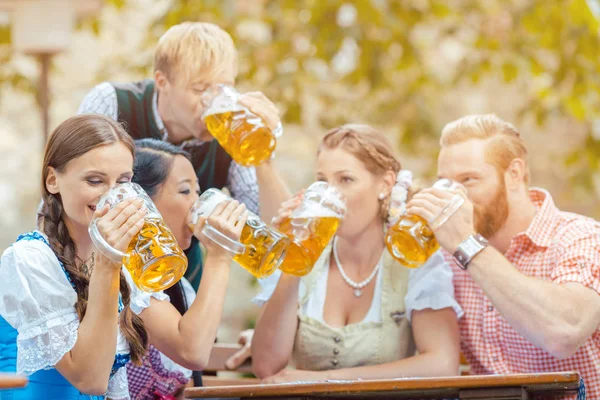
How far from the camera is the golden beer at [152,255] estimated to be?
174 cm

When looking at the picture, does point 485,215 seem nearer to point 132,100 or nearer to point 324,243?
point 324,243

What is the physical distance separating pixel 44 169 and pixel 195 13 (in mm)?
3170

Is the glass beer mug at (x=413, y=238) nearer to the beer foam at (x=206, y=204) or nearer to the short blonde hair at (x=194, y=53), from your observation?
the beer foam at (x=206, y=204)

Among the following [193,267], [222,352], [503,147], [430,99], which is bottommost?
[222,352]

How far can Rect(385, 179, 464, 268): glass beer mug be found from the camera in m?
2.31

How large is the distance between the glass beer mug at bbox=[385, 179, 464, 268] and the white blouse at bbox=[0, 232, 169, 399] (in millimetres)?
908

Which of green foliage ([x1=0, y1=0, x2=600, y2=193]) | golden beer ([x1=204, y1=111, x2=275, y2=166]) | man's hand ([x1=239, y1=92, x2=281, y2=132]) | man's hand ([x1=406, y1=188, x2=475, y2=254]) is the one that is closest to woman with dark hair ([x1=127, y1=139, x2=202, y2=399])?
golden beer ([x1=204, y1=111, x2=275, y2=166])

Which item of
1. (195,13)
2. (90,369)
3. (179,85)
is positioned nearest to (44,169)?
(90,369)

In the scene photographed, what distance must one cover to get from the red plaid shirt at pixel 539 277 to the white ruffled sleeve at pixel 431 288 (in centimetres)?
8

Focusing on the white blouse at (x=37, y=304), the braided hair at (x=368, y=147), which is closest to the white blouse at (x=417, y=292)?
the braided hair at (x=368, y=147)

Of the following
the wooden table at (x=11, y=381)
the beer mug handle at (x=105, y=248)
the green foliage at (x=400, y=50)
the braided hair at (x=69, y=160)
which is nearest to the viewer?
the wooden table at (x=11, y=381)

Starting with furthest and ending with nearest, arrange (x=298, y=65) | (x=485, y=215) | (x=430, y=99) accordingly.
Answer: (x=430, y=99) → (x=298, y=65) → (x=485, y=215)

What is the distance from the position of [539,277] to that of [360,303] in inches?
20.2

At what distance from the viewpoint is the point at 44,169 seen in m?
1.89
